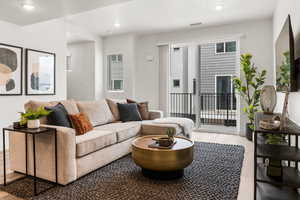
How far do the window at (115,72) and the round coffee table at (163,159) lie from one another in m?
3.89

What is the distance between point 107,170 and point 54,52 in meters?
2.99

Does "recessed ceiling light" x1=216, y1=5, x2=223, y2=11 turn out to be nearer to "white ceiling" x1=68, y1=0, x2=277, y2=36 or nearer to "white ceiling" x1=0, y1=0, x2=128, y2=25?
"white ceiling" x1=68, y1=0, x2=277, y2=36

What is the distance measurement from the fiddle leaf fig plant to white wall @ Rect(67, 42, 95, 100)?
12.7ft

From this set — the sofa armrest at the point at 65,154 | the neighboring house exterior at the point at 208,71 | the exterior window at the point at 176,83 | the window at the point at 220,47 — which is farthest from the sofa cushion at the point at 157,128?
the window at the point at 220,47

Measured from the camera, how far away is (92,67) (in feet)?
19.5

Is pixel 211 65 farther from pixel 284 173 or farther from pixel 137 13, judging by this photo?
pixel 284 173

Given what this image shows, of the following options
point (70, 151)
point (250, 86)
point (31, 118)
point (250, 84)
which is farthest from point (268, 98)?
point (31, 118)

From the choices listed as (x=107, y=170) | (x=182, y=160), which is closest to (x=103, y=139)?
(x=107, y=170)

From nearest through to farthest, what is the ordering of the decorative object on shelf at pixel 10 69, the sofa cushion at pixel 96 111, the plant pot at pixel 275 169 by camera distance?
the plant pot at pixel 275 169 < the sofa cushion at pixel 96 111 < the decorative object on shelf at pixel 10 69

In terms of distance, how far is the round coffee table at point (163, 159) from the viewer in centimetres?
220

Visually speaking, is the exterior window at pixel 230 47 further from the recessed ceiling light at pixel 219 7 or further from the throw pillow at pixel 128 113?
the throw pillow at pixel 128 113

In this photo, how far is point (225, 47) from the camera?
17.8 ft

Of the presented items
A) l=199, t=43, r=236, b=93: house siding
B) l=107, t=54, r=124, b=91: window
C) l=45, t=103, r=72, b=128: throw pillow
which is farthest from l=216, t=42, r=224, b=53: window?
l=45, t=103, r=72, b=128: throw pillow

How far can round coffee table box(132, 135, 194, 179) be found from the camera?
2.20 metres
